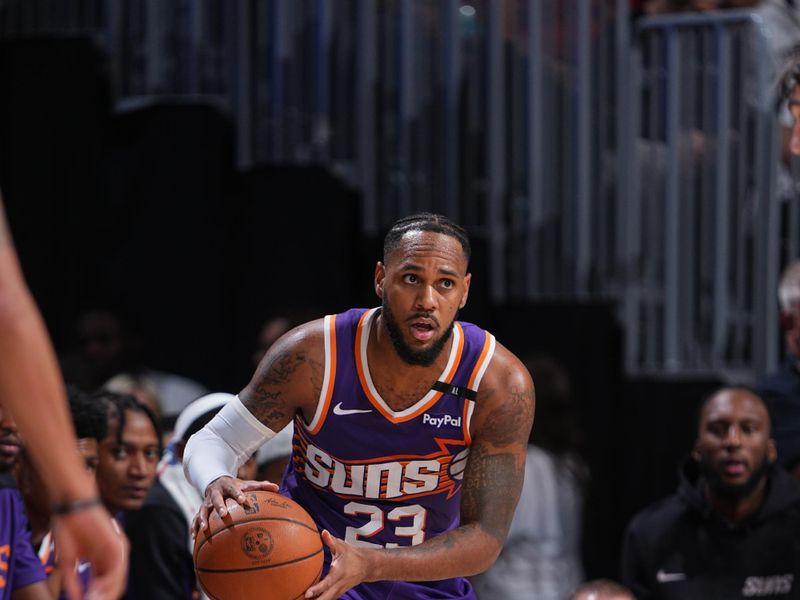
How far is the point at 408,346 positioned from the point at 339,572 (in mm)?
761

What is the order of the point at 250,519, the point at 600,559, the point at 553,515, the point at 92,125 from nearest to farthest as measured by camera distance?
1. the point at 250,519
2. the point at 553,515
3. the point at 600,559
4. the point at 92,125

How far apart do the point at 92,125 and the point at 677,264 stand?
352cm

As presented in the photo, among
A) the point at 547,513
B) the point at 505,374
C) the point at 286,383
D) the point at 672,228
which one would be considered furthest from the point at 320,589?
the point at 672,228

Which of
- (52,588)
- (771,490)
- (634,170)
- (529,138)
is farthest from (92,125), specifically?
(771,490)

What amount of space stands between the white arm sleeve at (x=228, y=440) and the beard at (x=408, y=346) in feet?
1.60

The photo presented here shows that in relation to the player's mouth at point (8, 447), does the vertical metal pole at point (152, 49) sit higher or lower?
higher

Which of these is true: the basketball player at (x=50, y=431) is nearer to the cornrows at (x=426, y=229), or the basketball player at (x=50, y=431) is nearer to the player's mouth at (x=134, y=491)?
the cornrows at (x=426, y=229)

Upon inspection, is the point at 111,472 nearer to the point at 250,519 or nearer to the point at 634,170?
the point at 250,519

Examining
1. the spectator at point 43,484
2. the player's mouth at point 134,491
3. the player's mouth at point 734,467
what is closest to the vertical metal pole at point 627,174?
the player's mouth at point 734,467

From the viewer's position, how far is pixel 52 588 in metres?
4.76

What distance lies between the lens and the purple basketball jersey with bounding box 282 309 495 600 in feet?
13.5

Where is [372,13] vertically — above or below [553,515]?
above

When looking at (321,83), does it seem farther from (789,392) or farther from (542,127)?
(789,392)

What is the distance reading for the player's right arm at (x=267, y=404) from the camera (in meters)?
4.08
